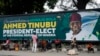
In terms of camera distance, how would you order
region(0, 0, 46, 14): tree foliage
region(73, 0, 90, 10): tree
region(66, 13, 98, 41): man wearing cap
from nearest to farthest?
region(66, 13, 98, 41): man wearing cap, region(73, 0, 90, 10): tree, region(0, 0, 46, 14): tree foliage

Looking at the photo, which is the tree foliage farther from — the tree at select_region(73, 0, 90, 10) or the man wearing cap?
the man wearing cap

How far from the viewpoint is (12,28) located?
120ft

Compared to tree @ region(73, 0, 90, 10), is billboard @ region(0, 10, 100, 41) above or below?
below

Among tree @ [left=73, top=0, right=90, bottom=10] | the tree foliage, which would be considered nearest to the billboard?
the tree foliage

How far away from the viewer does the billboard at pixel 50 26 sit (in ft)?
101

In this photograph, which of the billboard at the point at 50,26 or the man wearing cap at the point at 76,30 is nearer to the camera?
the billboard at the point at 50,26

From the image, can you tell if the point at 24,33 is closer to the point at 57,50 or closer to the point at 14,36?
the point at 14,36

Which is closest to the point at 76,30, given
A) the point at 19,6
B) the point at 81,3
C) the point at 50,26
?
the point at 50,26

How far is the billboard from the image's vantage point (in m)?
30.7

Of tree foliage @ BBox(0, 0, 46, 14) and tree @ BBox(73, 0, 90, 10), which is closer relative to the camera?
tree @ BBox(73, 0, 90, 10)

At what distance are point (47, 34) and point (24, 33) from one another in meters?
2.75

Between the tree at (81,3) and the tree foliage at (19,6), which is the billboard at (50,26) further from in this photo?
the tree at (81,3)

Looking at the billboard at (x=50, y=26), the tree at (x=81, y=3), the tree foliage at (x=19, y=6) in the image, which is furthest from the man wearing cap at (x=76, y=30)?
the tree foliage at (x=19, y=6)

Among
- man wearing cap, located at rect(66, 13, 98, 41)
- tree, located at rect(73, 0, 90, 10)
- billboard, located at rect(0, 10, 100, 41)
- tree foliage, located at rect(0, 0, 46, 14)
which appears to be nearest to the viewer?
billboard, located at rect(0, 10, 100, 41)
